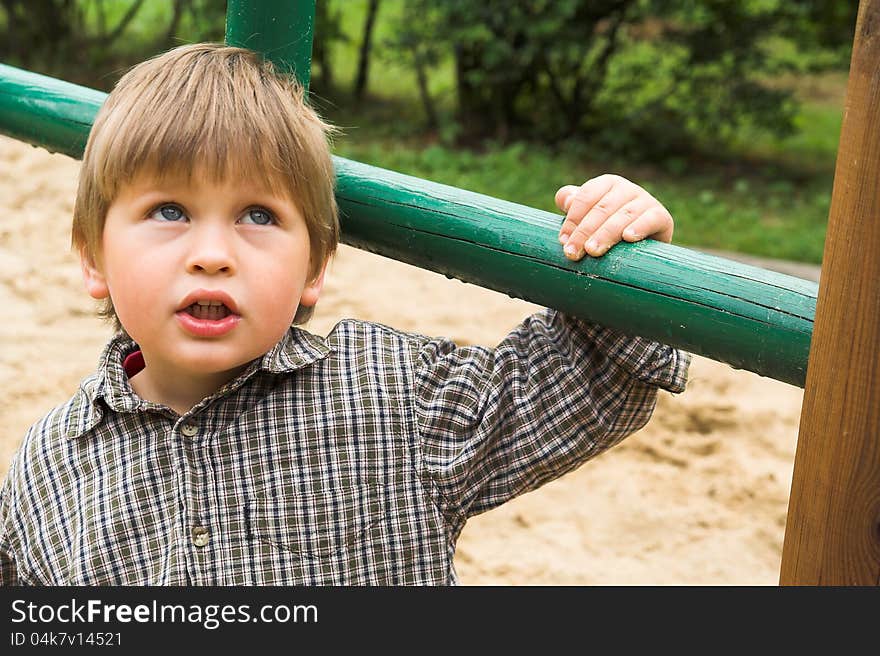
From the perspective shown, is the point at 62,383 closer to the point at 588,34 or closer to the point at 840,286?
the point at 840,286

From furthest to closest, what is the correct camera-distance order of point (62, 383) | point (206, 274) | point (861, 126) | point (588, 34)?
point (588, 34), point (62, 383), point (206, 274), point (861, 126)

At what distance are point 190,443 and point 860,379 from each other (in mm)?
815

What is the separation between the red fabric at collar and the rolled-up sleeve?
365 mm

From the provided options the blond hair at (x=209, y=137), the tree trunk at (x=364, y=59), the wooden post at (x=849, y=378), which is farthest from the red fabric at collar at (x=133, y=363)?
the tree trunk at (x=364, y=59)

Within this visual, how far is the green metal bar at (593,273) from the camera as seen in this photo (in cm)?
111

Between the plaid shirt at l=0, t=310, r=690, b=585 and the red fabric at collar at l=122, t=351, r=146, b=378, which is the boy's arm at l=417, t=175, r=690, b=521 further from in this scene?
the red fabric at collar at l=122, t=351, r=146, b=378

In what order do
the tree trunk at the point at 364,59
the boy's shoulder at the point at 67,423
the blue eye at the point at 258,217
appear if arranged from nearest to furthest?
the blue eye at the point at 258,217, the boy's shoulder at the point at 67,423, the tree trunk at the point at 364,59

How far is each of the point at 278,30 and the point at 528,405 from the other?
0.59 meters

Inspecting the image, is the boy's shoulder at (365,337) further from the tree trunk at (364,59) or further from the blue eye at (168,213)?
the tree trunk at (364,59)

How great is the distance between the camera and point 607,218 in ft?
4.03

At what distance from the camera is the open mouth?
1.29 meters

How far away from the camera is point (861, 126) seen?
0.85 m

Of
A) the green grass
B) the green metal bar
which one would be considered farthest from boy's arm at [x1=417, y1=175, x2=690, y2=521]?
the green grass

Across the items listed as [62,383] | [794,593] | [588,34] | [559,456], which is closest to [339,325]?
[559,456]
